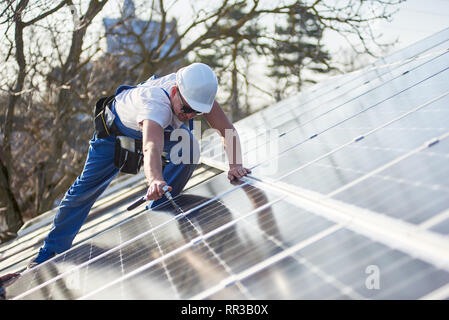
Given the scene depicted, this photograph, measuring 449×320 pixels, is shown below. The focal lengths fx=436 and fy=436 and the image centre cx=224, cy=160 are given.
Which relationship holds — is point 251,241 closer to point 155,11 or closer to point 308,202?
point 308,202

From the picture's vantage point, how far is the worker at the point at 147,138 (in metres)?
3.91

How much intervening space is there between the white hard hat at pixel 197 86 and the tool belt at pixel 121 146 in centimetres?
82

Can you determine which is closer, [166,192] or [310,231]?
[310,231]

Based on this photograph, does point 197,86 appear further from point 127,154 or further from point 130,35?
point 130,35

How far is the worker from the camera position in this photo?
3910 mm

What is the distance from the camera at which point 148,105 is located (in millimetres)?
3975

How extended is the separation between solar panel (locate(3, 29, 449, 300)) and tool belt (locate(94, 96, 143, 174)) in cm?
57

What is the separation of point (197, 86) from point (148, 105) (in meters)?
0.50

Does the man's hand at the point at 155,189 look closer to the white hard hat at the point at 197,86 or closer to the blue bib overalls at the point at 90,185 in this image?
the white hard hat at the point at 197,86

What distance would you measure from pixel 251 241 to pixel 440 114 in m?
2.04

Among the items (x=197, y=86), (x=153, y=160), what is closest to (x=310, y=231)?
(x=153, y=160)

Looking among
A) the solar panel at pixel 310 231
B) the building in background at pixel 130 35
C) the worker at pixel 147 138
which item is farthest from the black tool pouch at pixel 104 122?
the building in background at pixel 130 35
